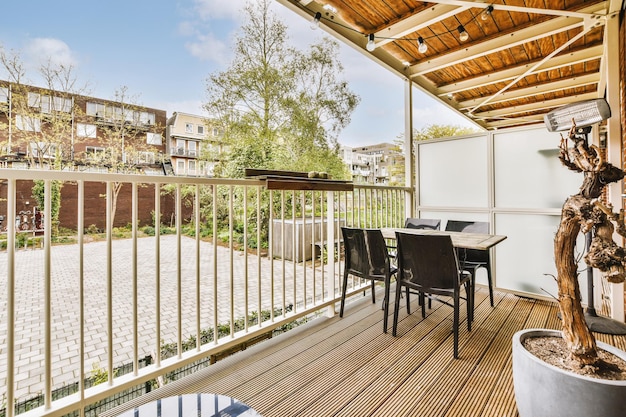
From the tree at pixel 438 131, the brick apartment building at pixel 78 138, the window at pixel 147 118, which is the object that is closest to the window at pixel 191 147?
the brick apartment building at pixel 78 138

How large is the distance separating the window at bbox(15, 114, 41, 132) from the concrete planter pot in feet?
22.8

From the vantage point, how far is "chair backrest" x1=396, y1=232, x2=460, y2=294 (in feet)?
6.76

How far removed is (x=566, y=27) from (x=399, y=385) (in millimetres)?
3698

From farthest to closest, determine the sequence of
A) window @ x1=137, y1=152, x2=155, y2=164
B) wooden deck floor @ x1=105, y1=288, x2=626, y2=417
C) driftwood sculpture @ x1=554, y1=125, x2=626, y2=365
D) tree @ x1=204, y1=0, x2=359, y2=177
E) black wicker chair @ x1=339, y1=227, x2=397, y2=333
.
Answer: tree @ x1=204, y1=0, x2=359, y2=177 < window @ x1=137, y1=152, x2=155, y2=164 < black wicker chair @ x1=339, y1=227, x2=397, y2=333 < wooden deck floor @ x1=105, y1=288, x2=626, y2=417 < driftwood sculpture @ x1=554, y1=125, x2=626, y2=365

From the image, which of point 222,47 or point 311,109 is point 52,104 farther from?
point 311,109

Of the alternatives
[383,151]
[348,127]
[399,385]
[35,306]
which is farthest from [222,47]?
[399,385]

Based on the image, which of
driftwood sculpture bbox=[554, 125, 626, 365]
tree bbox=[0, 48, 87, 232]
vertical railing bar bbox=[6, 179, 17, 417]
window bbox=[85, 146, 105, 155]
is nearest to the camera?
driftwood sculpture bbox=[554, 125, 626, 365]

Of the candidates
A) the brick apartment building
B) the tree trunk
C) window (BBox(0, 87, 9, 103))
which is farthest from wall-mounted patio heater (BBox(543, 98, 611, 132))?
window (BBox(0, 87, 9, 103))

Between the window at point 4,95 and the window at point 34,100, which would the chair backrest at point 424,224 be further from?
the window at point 4,95

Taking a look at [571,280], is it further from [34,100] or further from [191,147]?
[191,147]

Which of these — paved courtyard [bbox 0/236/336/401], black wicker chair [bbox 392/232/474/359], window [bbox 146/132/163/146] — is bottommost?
paved courtyard [bbox 0/236/336/401]

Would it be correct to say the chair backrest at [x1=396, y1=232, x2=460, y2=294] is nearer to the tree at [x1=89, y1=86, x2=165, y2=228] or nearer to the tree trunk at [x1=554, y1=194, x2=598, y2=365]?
the tree trunk at [x1=554, y1=194, x2=598, y2=365]

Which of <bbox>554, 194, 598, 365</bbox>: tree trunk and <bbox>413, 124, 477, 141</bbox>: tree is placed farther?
<bbox>413, 124, 477, 141</bbox>: tree

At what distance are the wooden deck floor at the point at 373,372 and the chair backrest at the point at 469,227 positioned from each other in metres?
0.95
